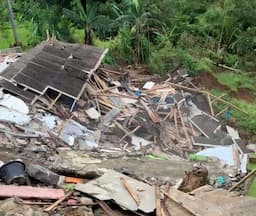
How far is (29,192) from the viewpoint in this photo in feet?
25.3

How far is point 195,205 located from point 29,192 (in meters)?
2.50

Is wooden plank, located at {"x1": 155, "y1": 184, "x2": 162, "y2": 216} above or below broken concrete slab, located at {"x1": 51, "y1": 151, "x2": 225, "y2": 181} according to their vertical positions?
above

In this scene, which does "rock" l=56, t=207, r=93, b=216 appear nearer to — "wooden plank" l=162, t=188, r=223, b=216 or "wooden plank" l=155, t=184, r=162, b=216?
"wooden plank" l=155, t=184, r=162, b=216

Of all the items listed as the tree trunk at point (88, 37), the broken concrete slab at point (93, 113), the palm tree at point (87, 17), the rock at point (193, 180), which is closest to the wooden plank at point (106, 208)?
the rock at point (193, 180)

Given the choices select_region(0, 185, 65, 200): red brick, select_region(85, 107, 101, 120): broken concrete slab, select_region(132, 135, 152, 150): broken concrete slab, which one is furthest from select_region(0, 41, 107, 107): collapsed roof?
select_region(0, 185, 65, 200): red brick

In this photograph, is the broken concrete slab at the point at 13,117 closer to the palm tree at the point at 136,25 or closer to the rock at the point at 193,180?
the rock at the point at 193,180

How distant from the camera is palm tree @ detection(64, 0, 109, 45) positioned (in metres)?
17.4

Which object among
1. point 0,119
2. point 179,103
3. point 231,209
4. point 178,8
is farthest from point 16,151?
point 178,8

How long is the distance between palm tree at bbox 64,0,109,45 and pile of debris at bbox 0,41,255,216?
2174 millimetres

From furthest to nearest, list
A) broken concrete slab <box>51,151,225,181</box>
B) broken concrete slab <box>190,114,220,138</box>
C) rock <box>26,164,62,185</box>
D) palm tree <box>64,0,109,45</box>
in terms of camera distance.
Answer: palm tree <box>64,0,109,45</box> < broken concrete slab <box>190,114,220,138</box> < broken concrete slab <box>51,151,225,181</box> < rock <box>26,164,62,185</box>

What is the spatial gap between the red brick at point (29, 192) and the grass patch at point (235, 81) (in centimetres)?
1107

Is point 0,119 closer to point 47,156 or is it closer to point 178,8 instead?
point 47,156

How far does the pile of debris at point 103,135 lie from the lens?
768cm

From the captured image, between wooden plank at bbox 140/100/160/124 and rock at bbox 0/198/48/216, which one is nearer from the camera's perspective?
rock at bbox 0/198/48/216
